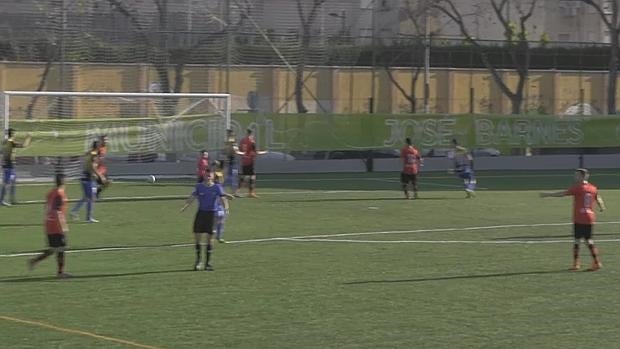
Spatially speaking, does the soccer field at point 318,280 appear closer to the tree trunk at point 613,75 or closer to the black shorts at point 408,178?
the black shorts at point 408,178

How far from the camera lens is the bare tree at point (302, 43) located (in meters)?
52.1

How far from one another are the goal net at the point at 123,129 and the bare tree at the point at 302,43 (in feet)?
39.1

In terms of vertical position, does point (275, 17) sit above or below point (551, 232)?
above

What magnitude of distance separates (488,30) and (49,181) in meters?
46.4

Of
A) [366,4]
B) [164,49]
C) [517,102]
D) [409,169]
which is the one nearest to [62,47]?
[164,49]

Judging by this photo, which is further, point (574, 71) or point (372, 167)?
point (574, 71)

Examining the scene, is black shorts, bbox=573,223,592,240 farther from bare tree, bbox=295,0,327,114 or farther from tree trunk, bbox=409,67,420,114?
tree trunk, bbox=409,67,420,114

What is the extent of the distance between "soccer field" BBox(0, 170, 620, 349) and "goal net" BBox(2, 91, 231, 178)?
3424 millimetres

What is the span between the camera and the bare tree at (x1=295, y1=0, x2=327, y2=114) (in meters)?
52.1

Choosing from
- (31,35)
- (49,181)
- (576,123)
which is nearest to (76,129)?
(49,181)

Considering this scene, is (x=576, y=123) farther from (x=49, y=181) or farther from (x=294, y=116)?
(x=49, y=181)

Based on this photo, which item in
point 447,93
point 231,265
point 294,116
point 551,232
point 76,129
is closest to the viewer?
point 231,265

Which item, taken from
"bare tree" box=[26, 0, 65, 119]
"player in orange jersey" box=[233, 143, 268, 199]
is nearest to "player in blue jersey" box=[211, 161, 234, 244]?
"player in orange jersey" box=[233, 143, 268, 199]

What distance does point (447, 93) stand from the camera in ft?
208
